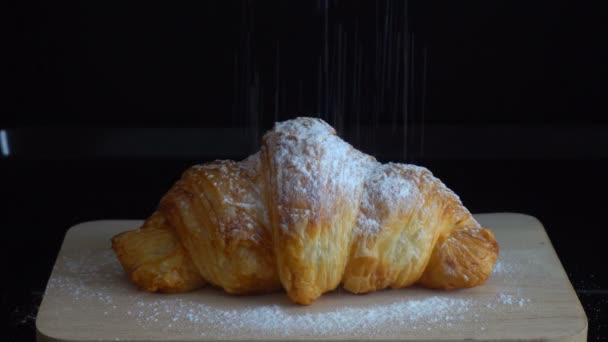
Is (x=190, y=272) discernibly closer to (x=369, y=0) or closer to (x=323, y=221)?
(x=323, y=221)

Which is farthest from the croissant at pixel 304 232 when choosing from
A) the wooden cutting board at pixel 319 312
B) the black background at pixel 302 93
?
the black background at pixel 302 93

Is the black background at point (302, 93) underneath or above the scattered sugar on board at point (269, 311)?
above

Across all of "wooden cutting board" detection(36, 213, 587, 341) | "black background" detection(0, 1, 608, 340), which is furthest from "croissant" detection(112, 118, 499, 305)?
"black background" detection(0, 1, 608, 340)

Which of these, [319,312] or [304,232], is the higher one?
[304,232]

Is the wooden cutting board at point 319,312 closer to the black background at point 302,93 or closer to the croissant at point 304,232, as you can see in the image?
the croissant at point 304,232

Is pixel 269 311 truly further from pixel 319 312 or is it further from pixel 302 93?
pixel 302 93

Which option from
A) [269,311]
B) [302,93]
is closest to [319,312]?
[269,311]
